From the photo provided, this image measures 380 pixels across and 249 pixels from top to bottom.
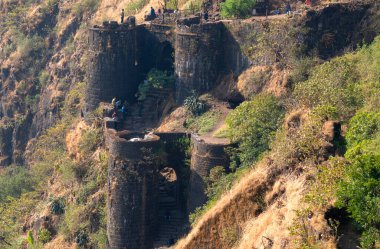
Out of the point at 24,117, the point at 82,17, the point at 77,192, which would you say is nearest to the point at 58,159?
the point at 77,192

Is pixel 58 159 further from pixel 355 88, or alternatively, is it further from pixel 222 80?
pixel 355 88

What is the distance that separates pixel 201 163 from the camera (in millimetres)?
30750

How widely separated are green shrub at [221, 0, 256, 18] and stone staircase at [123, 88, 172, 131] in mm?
4146

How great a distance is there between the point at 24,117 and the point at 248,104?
70.7 feet

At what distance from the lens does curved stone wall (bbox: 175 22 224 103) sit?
34.4 m

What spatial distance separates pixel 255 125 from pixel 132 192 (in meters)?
5.15

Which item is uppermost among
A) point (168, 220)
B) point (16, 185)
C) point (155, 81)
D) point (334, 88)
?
point (334, 88)

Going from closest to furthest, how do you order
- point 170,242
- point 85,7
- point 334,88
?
point 334,88 → point 170,242 → point 85,7

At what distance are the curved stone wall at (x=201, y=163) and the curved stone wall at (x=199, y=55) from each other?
159 inches

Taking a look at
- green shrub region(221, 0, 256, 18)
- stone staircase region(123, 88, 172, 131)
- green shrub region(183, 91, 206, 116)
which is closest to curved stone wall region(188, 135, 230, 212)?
green shrub region(183, 91, 206, 116)

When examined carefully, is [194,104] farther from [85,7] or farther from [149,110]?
[85,7]

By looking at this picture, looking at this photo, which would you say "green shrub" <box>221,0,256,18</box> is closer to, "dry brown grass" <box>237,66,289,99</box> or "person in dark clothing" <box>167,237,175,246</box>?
"dry brown grass" <box>237,66,289,99</box>

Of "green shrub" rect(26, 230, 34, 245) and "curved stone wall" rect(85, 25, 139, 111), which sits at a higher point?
"curved stone wall" rect(85, 25, 139, 111)

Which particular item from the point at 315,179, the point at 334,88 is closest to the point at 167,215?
the point at 334,88
